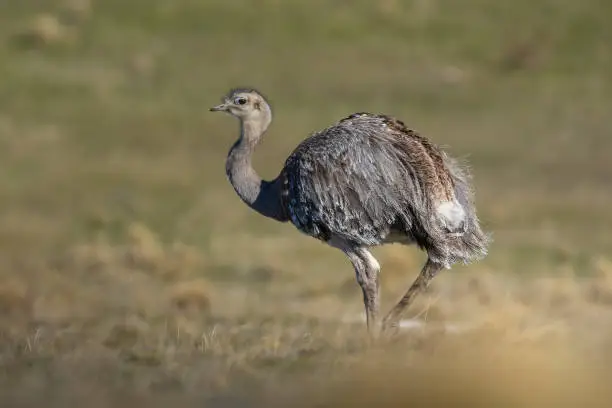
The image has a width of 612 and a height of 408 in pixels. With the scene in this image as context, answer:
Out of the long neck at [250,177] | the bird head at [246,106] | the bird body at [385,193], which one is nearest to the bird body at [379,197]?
the bird body at [385,193]

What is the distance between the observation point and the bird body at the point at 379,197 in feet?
38.2

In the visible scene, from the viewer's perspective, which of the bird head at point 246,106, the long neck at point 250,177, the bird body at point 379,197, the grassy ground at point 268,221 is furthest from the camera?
the bird head at point 246,106

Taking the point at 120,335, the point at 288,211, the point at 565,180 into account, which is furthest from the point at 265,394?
the point at 565,180

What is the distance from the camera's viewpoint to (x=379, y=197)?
38.3ft

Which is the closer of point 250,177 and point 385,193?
point 385,193

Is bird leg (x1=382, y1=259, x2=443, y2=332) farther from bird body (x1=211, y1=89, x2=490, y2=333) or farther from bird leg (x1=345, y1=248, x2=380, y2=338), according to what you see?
bird leg (x1=345, y1=248, x2=380, y2=338)

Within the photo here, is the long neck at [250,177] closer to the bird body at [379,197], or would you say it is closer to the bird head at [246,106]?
the bird head at [246,106]

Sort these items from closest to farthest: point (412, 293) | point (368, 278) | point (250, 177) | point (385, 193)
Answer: point (385, 193) → point (368, 278) → point (412, 293) → point (250, 177)

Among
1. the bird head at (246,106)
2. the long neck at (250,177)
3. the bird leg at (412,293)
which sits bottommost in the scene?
the bird leg at (412,293)

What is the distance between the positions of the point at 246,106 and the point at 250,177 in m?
0.53

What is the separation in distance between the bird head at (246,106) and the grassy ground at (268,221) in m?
1.53

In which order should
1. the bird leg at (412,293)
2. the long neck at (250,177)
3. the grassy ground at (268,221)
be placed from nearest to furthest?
the grassy ground at (268,221) → the bird leg at (412,293) → the long neck at (250,177)

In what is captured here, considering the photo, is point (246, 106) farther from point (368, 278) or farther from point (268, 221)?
point (268, 221)

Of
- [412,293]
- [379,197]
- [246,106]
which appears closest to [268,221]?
[246,106]
